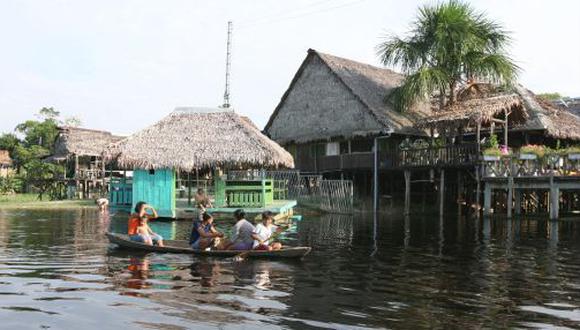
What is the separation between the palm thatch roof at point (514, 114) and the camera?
86.2 ft

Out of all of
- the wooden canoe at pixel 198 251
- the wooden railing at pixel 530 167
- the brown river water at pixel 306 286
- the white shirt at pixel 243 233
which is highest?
the wooden railing at pixel 530 167

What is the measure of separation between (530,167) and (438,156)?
4.73 m

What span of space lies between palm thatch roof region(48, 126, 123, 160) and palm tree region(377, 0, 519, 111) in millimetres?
20312

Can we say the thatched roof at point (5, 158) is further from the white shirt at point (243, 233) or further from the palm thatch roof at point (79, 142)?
the white shirt at point (243, 233)

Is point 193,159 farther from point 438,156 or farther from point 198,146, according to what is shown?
point 438,156

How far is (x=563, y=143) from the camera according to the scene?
3108 cm

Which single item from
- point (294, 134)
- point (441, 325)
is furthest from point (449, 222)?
point (441, 325)

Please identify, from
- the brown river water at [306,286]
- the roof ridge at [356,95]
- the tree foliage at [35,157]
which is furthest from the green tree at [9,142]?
the brown river water at [306,286]

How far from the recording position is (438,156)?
2795 centimetres

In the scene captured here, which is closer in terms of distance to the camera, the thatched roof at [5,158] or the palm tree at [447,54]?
the palm tree at [447,54]

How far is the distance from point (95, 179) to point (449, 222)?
23.8 meters

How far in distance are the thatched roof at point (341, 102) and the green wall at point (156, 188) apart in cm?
1092

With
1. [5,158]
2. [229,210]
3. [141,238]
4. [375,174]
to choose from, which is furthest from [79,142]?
[141,238]

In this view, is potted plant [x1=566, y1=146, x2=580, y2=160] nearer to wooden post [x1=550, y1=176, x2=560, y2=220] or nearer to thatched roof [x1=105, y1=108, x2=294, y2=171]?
wooden post [x1=550, y1=176, x2=560, y2=220]
